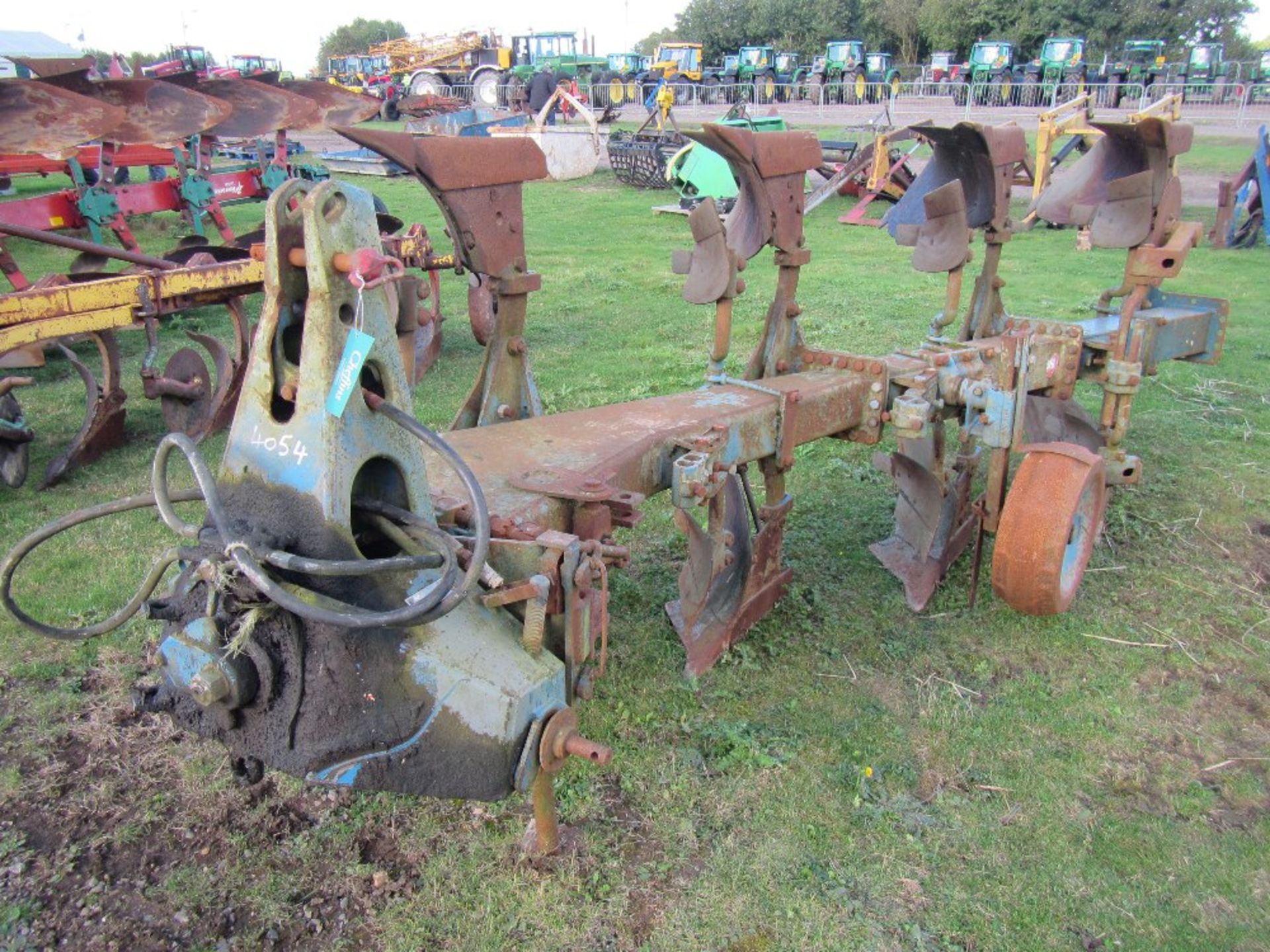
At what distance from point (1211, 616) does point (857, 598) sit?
4.73 feet

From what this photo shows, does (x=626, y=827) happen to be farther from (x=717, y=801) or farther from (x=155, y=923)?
(x=155, y=923)

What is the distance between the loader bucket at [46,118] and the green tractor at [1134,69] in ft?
69.2

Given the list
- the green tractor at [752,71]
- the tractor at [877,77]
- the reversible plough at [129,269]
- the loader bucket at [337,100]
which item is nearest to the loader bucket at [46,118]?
the reversible plough at [129,269]

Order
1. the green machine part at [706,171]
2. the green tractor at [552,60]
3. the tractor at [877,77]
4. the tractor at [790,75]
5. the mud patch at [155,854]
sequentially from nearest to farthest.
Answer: the mud patch at [155,854], the green machine part at [706,171], the tractor at [877,77], the green tractor at [552,60], the tractor at [790,75]

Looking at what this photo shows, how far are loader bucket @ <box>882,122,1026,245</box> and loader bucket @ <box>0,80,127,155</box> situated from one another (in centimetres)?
435

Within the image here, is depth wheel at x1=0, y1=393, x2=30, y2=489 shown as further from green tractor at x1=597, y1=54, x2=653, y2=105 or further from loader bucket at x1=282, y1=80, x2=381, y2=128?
green tractor at x1=597, y1=54, x2=653, y2=105

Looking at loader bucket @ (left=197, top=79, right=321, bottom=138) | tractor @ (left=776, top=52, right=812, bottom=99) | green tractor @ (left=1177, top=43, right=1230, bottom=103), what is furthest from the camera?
tractor @ (left=776, top=52, right=812, bottom=99)

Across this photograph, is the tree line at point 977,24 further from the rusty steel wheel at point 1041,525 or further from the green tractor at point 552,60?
the rusty steel wheel at point 1041,525

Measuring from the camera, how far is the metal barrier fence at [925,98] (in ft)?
78.2

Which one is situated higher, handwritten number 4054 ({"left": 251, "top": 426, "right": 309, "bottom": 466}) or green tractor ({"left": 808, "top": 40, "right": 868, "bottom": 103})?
green tractor ({"left": 808, "top": 40, "right": 868, "bottom": 103})

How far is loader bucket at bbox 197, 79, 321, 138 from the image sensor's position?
780cm

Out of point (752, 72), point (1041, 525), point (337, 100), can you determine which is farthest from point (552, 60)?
point (1041, 525)

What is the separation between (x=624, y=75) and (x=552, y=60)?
96.9 inches

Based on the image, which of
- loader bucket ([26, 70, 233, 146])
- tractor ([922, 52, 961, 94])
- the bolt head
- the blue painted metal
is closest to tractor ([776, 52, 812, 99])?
tractor ([922, 52, 961, 94])
